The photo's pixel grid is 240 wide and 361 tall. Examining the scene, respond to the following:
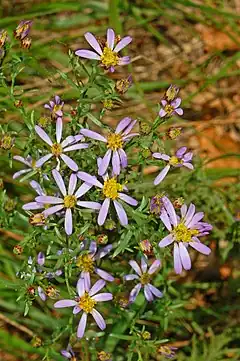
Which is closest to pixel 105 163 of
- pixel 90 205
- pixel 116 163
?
pixel 116 163

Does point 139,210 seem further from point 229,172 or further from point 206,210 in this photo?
point 229,172

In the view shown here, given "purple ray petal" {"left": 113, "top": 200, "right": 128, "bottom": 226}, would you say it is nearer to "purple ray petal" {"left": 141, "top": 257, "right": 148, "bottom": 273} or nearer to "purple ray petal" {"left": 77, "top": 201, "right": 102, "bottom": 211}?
"purple ray petal" {"left": 77, "top": 201, "right": 102, "bottom": 211}

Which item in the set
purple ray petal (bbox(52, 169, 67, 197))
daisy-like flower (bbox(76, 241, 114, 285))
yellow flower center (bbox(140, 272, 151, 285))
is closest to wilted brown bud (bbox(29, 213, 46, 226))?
purple ray petal (bbox(52, 169, 67, 197))

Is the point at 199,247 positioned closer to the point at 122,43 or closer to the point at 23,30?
the point at 122,43

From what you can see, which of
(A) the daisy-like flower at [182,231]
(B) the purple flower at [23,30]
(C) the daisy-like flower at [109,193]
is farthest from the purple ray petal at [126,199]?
(B) the purple flower at [23,30]

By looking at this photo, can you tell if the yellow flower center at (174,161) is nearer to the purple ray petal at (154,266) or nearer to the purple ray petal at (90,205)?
the purple ray petal at (90,205)

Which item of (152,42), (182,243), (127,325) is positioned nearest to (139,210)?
(182,243)
